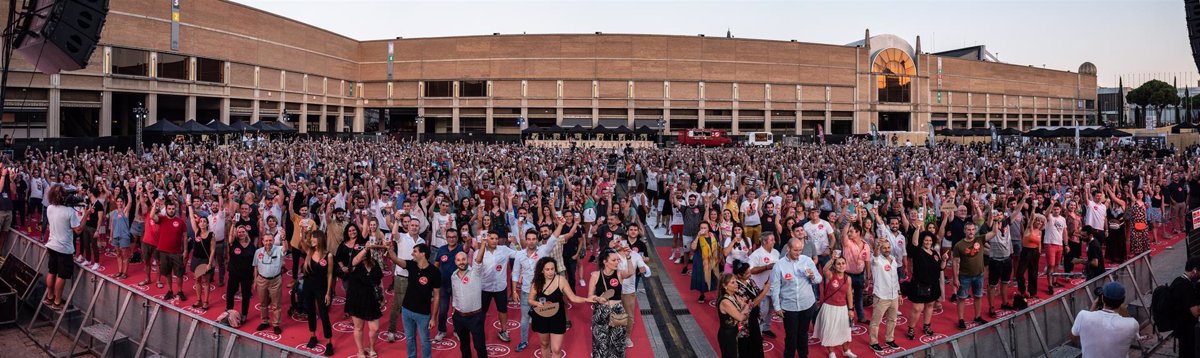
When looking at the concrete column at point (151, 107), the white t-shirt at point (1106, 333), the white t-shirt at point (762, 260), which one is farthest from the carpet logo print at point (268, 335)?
the concrete column at point (151, 107)

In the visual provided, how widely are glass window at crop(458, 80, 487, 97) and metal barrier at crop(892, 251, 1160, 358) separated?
2719 inches

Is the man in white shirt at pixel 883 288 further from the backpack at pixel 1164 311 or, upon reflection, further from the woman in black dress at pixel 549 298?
the woman in black dress at pixel 549 298

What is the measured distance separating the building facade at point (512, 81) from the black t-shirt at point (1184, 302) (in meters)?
60.5

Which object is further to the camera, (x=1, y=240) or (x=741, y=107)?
(x=741, y=107)

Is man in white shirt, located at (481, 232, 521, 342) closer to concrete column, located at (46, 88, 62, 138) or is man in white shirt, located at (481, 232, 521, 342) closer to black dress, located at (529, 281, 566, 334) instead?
black dress, located at (529, 281, 566, 334)

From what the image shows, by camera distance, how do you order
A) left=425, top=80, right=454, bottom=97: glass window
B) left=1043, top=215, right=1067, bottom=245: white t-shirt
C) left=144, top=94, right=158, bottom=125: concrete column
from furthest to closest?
left=425, top=80, right=454, bottom=97: glass window
left=144, top=94, right=158, bottom=125: concrete column
left=1043, top=215, right=1067, bottom=245: white t-shirt

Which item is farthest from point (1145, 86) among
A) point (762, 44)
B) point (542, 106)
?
point (542, 106)

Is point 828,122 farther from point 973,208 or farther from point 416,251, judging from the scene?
point 416,251

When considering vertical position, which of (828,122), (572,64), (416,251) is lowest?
(416,251)

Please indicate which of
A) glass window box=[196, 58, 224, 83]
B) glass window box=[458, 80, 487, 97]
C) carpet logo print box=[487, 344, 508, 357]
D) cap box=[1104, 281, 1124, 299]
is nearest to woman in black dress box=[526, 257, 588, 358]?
carpet logo print box=[487, 344, 508, 357]

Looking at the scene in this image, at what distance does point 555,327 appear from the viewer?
25.0 ft

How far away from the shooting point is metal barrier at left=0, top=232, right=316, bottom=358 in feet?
23.1

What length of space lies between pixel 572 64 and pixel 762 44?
72.1 ft

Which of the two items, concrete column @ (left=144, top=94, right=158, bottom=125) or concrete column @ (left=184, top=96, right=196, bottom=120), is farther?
concrete column @ (left=184, top=96, right=196, bottom=120)
